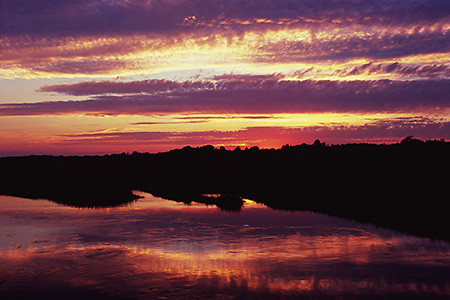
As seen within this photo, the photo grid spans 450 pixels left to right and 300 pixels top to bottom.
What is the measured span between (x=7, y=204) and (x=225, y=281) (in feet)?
104

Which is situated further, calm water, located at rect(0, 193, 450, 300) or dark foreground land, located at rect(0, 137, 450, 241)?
dark foreground land, located at rect(0, 137, 450, 241)

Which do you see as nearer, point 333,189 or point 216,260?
point 216,260

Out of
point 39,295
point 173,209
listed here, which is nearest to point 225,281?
point 39,295

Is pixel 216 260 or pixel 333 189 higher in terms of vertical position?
pixel 333 189

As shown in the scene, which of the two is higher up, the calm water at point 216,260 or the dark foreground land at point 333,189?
the dark foreground land at point 333,189

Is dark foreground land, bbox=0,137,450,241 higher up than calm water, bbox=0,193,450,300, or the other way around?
dark foreground land, bbox=0,137,450,241

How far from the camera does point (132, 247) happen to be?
21234 millimetres

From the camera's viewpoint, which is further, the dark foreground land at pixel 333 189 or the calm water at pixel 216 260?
the dark foreground land at pixel 333 189

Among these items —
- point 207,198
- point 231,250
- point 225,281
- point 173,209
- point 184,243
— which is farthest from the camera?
point 207,198

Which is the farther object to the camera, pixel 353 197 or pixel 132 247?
pixel 353 197

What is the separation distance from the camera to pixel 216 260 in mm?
18594

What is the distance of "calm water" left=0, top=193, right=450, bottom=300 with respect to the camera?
1484 centimetres

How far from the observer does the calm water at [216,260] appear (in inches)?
584

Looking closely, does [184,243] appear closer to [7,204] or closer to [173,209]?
[173,209]
